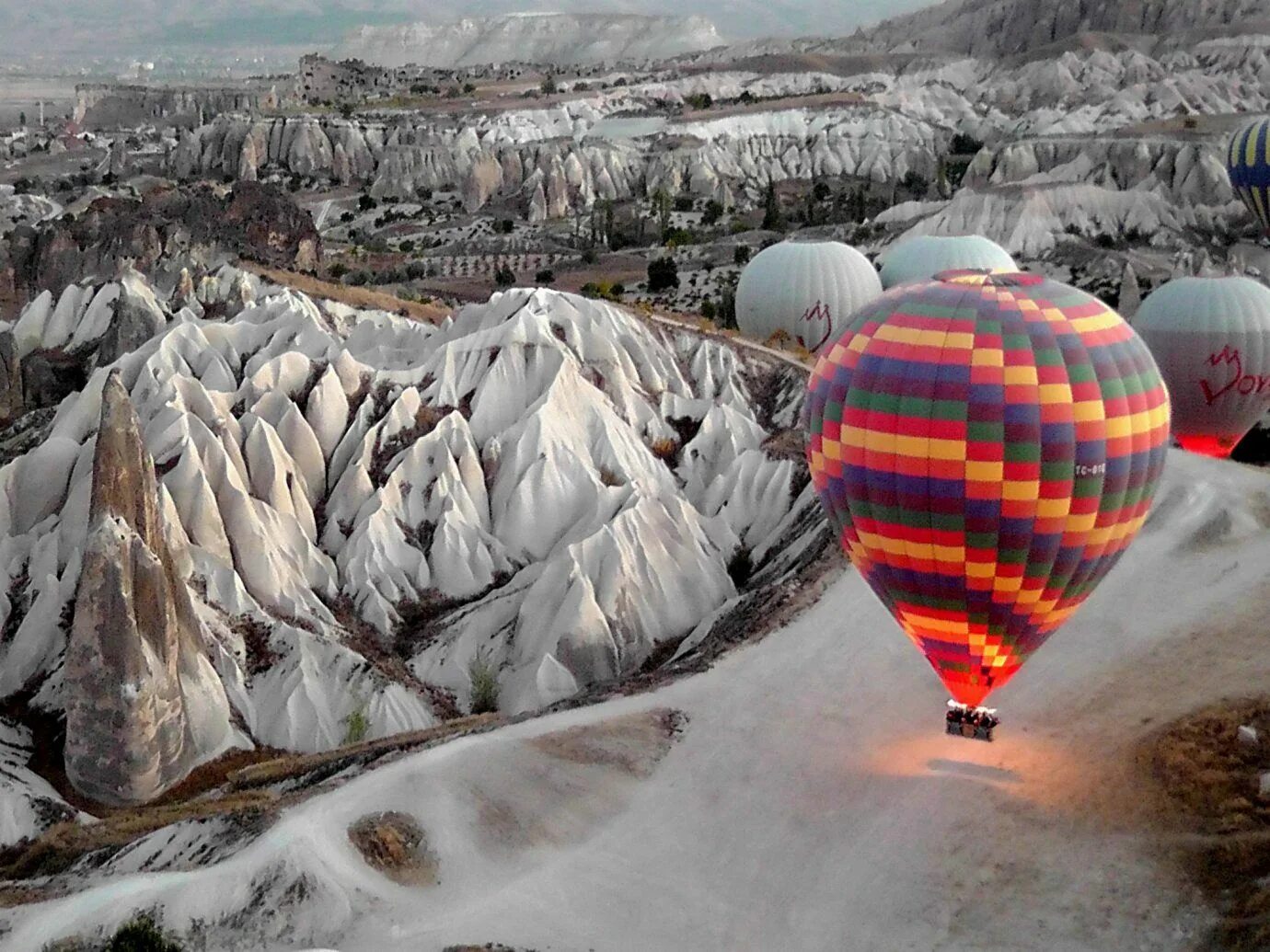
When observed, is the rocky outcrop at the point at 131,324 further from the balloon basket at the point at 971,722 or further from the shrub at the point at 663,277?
the shrub at the point at 663,277

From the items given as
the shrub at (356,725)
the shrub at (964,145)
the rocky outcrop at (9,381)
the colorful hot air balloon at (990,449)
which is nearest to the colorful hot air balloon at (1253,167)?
the colorful hot air balloon at (990,449)

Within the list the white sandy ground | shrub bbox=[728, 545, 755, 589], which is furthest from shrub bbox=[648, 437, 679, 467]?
the white sandy ground

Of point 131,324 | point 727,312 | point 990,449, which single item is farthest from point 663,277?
point 990,449

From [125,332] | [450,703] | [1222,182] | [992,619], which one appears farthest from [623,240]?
[992,619]

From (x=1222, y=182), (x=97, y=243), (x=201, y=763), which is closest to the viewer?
(x=201, y=763)

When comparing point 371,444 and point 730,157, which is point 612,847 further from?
point 730,157

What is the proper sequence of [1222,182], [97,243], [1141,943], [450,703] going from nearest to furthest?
[1141,943]
[450,703]
[97,243]
[1222,182]

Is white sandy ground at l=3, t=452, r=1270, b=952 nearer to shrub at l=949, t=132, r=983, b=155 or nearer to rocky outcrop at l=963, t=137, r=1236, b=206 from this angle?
rocky outcrop at l=963, t=137, r=1236, b=206
